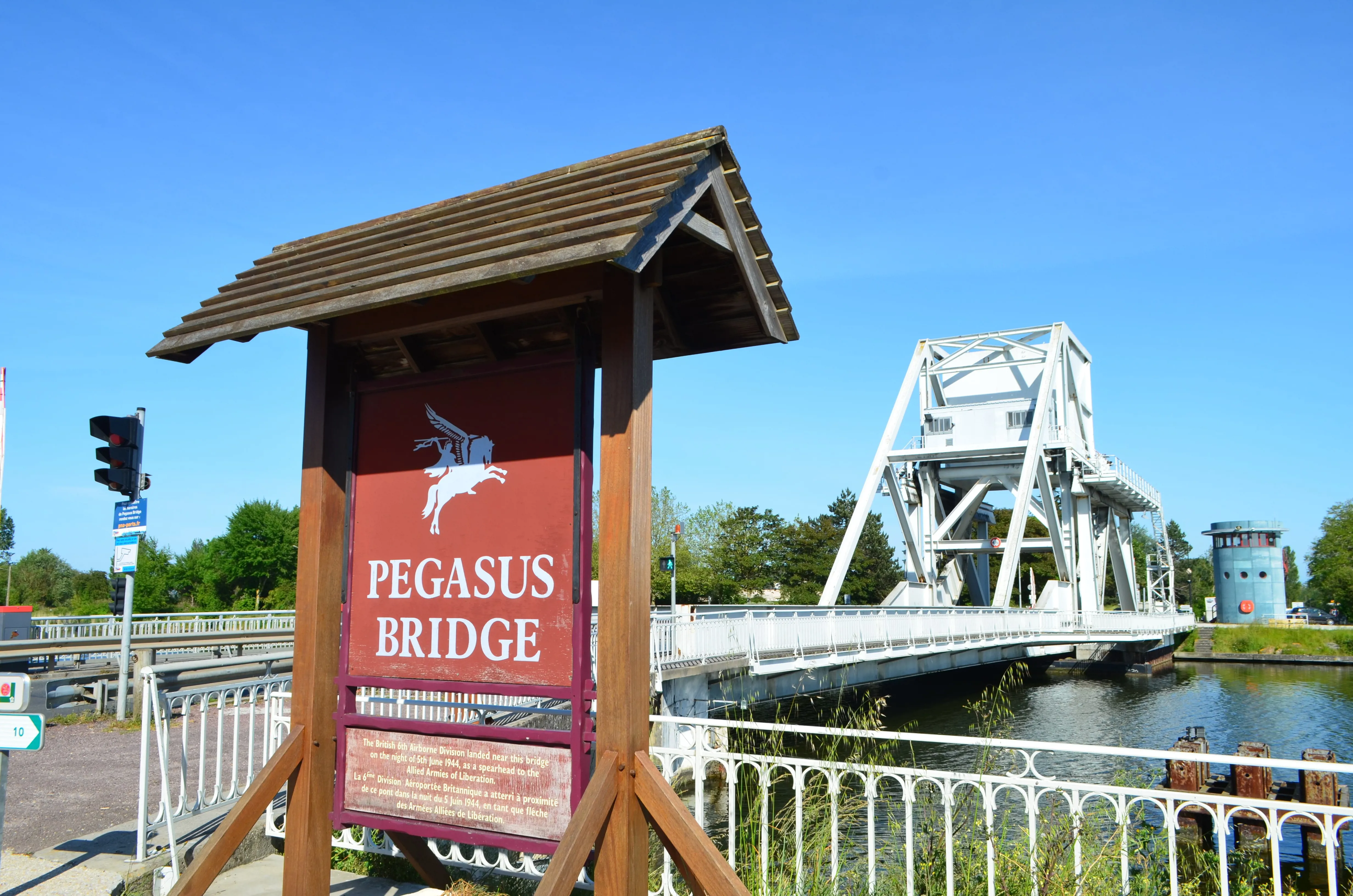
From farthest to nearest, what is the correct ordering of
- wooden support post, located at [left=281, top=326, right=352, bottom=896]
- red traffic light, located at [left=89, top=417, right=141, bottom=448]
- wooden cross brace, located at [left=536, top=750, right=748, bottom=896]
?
1. red traffic light, located at [left=89, top=417, right=141, bottom=448]
2. wooden support post, located at [left=281, top=326, right=352, bottom=896]
3. wooden cross brace, located at [left=536, top=750, right=748, bottom=896]

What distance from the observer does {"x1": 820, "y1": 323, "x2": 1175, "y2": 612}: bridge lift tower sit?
131ft

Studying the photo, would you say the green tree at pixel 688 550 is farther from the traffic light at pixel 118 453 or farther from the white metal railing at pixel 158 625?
the traffic light at pixel 118 453

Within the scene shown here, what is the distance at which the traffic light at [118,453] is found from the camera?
9.62m

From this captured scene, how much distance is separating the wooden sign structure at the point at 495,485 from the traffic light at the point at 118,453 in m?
6.23

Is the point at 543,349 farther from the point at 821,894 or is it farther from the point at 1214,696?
the point at 1214,696

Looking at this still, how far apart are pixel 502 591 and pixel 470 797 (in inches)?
35.0

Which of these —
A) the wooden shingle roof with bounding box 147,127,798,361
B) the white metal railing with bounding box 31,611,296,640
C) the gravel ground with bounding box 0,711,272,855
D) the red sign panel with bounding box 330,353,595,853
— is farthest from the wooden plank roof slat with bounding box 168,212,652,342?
the white metal railing with bounding box 31,611,296,640

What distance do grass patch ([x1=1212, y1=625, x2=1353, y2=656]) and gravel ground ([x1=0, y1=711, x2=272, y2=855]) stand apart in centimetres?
A: 4382

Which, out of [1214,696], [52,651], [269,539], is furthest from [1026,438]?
[269,539]

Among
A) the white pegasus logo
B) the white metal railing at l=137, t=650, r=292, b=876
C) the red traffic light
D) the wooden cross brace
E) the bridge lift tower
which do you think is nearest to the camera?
the wooden cross brace

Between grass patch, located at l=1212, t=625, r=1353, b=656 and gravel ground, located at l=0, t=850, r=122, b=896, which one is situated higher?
gravel ground, located at l=0, t=850, r=122, b=896

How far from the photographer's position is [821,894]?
4.29 metres

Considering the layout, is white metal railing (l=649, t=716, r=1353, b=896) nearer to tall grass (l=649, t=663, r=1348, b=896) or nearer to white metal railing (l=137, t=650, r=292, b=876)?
tall grass (l=649, t=663, r=1348, b=896)

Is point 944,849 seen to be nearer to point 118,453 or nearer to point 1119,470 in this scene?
point 118,453
